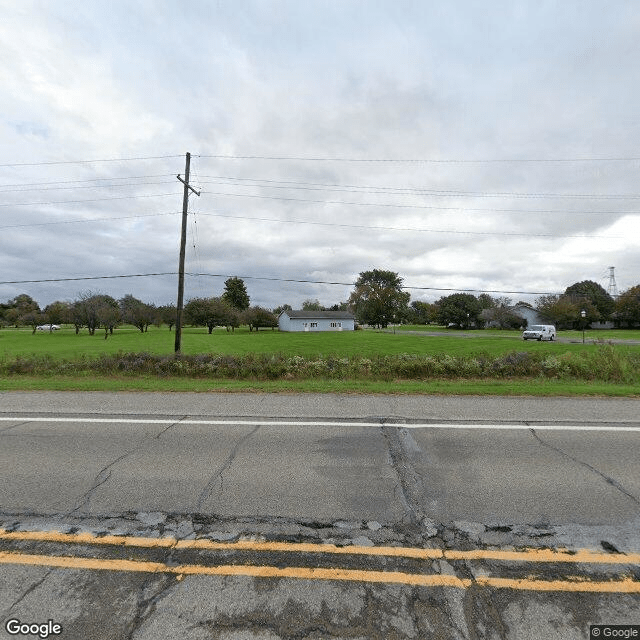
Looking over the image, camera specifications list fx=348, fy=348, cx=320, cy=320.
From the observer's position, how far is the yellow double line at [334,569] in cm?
261

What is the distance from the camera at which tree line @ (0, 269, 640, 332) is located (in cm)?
5970

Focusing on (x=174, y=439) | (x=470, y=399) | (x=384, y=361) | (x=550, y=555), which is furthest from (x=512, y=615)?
(x=384, y=361)

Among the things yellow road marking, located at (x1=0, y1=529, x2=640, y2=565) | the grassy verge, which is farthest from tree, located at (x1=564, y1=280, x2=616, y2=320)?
yellow road marking, located at (x1=0, y1=529, x2=640, y2=565)

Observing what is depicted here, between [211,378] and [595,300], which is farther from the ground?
[595,300]

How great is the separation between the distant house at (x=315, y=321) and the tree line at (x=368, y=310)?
23.1 feet

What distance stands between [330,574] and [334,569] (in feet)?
0.17

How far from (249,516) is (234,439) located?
2.37 m

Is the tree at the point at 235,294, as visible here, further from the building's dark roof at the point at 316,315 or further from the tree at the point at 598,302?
the tree at the point at 598,302

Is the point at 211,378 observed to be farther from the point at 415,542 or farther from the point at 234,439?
the point at 415,542

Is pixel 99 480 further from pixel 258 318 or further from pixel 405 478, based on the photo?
pixel 258 318

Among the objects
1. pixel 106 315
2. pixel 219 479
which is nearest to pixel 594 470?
pixel 219 479

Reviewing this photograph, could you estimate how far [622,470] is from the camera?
4480mm

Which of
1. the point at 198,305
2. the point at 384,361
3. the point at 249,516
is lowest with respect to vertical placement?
the point at 249,516

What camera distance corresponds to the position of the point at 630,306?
6731cm
